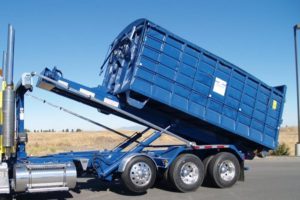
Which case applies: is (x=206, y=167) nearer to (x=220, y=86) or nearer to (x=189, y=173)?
(x=189, y=173)

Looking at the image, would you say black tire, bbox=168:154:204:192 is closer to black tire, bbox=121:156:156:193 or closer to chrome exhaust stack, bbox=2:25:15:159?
black tire, bbox=121:156:156:193

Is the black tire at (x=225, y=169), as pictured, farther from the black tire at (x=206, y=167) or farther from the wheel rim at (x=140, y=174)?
the wheel rim at (x=140, y=174)

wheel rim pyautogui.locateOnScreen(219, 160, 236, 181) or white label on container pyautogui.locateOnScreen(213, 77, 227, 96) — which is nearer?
wheel rim pyautogui.locateOnScreen(219, 160, 236, 181)

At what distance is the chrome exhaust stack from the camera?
894 cm

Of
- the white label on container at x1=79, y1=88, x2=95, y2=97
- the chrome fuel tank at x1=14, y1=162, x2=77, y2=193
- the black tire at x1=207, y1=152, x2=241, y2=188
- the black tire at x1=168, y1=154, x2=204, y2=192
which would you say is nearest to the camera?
the chrome fuel tank at x1=14, y1=162, x2=77, y2=193

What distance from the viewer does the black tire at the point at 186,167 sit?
34.4 feet

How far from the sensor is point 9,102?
356 inches

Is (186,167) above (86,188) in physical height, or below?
above

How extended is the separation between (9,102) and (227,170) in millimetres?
5665

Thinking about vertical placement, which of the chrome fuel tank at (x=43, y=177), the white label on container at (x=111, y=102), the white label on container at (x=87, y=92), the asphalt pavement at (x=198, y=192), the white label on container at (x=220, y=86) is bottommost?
the asphalt pavement at (x=198, y=192)

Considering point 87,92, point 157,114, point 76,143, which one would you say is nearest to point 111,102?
point 87,92

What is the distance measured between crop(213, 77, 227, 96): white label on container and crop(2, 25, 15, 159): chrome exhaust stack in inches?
201

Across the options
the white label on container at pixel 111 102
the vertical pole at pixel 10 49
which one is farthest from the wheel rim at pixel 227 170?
the vertical pole at pixel 10 49

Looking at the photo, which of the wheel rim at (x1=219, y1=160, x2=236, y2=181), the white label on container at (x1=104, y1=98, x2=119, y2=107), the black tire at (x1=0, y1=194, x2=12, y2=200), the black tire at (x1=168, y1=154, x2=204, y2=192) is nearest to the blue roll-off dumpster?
the white label on container at (x1=104, y1=98, x2=119, y2=107)
